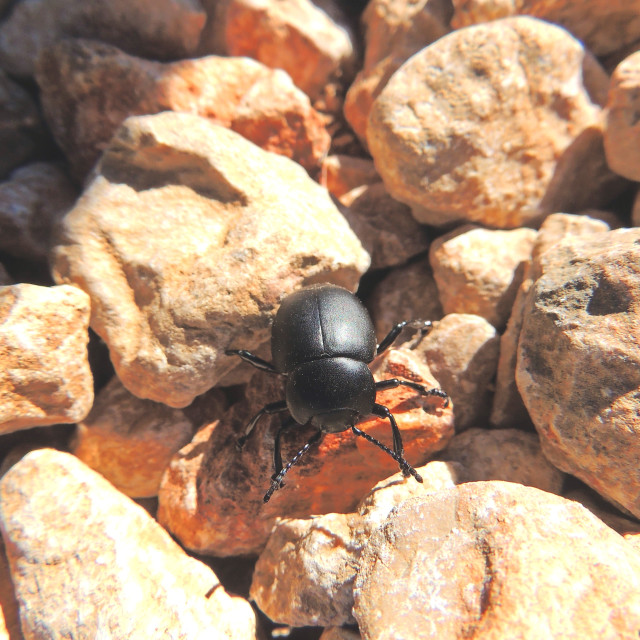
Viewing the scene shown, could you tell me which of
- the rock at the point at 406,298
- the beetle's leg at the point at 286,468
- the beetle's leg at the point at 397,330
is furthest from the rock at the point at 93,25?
the beetle's leg at the point at 286,468

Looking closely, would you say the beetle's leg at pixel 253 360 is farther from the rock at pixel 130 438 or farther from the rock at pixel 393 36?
the rock at pixel 393 36

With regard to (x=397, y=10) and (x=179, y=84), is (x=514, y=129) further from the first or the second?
(x=179, y=84)

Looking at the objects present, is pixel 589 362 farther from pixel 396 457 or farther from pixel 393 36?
pixel 393 36

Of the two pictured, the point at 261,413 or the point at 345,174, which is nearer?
the point at 261,413

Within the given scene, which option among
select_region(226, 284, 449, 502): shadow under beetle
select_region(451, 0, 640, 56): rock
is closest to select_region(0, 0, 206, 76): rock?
select_region(451, 0, 640, 56): rock

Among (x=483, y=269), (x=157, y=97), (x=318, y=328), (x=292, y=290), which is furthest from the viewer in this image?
(x=157, y=97)

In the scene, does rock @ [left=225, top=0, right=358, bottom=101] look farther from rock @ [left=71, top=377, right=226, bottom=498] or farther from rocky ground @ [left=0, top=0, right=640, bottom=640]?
rock @ [left=71, top=377, right=226, bottom=498]

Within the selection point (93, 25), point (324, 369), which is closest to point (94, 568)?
point (324, 369)
